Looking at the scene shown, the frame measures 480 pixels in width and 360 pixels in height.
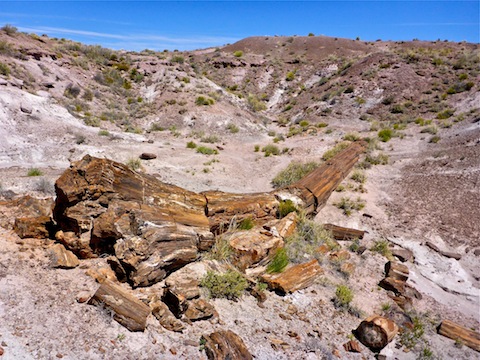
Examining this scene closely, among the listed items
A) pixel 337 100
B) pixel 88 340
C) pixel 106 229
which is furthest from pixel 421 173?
pixel 337 100

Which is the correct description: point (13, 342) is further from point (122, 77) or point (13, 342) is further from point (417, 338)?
point (122, 77)

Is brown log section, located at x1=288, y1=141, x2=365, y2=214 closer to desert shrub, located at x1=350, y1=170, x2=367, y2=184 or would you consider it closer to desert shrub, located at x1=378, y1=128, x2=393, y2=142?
desert shrub, located at x1=350, y1=170, x2=367, y2=184

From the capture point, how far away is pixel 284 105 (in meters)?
34.2

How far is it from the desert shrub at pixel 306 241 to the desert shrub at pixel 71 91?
18.8 meters

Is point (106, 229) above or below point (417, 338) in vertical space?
above

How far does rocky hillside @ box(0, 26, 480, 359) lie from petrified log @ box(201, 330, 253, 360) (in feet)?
0.07

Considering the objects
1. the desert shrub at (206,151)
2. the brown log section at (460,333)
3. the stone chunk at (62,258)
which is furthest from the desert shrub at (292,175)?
the stone chunk at (62,258)

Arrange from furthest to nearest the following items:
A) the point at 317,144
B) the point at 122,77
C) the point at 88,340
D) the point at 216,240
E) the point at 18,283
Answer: the point at 122,77 → the point at 317,144 → the point at 216,240 → the point at 18,283 → the point at 88,340

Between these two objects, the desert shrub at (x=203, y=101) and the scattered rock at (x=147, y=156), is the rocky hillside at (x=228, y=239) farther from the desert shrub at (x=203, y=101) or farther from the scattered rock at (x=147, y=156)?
the desert shrub at (x=203, y=101)

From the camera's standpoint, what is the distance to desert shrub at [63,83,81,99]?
68.3 feet

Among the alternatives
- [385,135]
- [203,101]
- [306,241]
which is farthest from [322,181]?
[203,101]

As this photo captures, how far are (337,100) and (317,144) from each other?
467 inches

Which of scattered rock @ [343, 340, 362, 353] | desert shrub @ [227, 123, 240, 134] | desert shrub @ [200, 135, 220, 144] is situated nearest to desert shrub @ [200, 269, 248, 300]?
scattered rock @ [343, 340, 362, 353]

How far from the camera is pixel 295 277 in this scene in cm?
603
